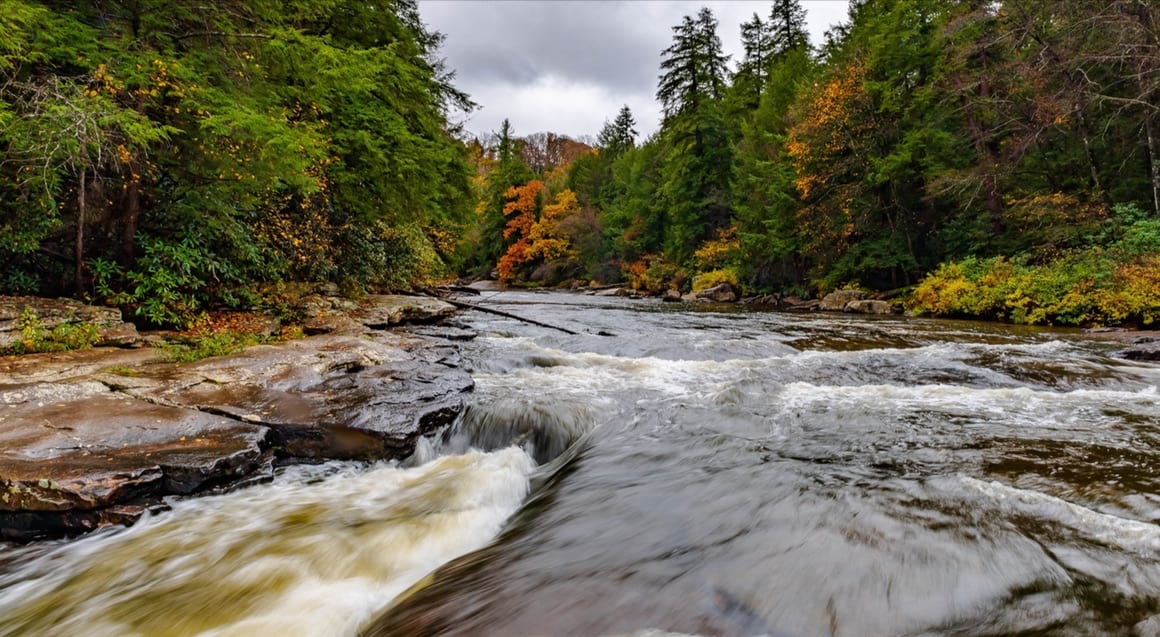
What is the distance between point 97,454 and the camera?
10.5ft

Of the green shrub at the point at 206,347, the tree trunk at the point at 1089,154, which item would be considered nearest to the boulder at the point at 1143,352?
the tree trunk at the point at 1089,154

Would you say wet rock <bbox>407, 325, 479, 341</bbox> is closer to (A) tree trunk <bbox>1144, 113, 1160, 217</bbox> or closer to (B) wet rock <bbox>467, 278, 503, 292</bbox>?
(A) tree trunk <bbox>1144, 113, 1160, 217</bbox>

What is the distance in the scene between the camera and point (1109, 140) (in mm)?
13867

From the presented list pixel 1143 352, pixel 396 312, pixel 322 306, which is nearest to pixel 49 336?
pixel 322 306

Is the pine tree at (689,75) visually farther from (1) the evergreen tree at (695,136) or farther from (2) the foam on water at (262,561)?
(2) the foam on water at (262,561)

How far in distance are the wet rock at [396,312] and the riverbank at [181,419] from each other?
136 inches

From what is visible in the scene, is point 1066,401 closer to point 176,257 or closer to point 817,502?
point 817,502

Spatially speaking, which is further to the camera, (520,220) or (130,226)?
(520,220)

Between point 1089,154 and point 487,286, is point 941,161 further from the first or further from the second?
point 487,286

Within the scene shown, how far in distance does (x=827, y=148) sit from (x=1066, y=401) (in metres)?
16.2

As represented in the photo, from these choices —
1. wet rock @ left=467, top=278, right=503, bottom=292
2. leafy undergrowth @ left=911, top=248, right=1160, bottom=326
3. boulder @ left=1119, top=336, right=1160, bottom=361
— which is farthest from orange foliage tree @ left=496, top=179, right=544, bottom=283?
boulder @ left=1119, top=336, right=1160, bottom=361

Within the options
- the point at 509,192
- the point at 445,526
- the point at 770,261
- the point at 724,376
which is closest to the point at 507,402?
the point at 445,526

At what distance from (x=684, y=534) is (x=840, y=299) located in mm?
17420

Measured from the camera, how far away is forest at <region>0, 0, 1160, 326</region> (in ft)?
20.3
